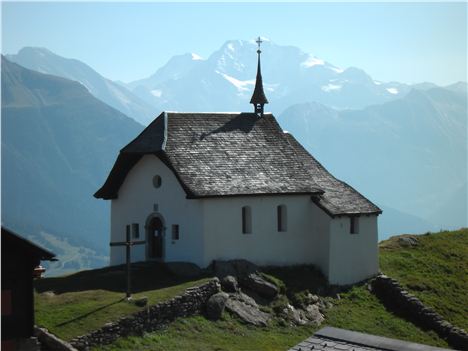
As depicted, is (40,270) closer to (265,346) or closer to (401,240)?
(265,346)

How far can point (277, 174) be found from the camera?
48875 mm

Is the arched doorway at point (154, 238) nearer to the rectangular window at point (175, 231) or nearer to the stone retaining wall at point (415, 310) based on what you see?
the rectangular window at point (175, 231)

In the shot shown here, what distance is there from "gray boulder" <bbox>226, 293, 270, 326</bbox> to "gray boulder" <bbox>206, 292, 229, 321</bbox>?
0.59m

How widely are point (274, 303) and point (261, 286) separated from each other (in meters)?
1.09

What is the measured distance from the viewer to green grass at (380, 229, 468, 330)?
158ft

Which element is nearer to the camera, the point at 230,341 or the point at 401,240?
the point at 230,341

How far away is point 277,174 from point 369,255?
690 cm

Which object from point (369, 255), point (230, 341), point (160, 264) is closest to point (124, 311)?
point (230, 341)

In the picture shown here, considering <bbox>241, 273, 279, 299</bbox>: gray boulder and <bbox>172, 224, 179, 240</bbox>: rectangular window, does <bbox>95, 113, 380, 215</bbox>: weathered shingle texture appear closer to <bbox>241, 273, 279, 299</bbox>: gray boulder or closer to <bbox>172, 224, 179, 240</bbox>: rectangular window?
<bbox>172, 224, 179, 240</bbox>: rectangular window

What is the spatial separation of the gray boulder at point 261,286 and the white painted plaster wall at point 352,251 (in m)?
5.26

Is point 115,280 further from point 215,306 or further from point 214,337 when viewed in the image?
point 214,337

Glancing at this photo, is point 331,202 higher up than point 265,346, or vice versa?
point 331,202

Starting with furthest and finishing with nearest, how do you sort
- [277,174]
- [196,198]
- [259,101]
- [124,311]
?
[259,101] < [277,174] < [196,198] < [124,311]

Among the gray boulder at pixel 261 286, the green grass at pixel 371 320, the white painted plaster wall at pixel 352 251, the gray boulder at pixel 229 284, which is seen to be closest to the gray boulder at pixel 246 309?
the gray boulder at pixel 229 284
